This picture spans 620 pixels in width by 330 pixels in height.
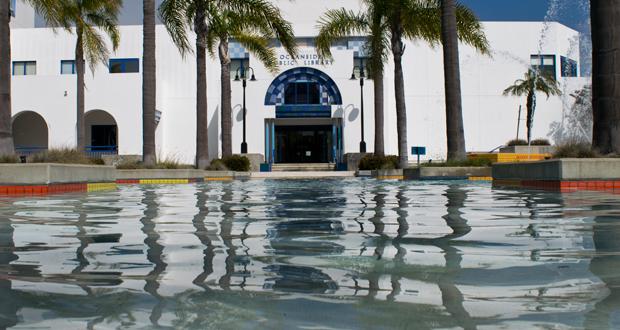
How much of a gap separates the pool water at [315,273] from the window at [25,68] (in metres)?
44.0

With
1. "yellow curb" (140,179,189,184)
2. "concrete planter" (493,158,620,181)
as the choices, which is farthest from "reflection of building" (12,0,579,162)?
"concrete planter" (493,158,620,181)

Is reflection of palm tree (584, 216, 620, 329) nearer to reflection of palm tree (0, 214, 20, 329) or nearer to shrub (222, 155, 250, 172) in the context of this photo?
reflection of palm tree (0, 214, 20, 329)

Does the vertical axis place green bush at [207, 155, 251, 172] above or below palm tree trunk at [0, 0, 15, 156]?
below

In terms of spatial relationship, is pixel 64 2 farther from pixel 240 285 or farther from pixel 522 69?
pixel 522 69

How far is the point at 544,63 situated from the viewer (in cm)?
4600

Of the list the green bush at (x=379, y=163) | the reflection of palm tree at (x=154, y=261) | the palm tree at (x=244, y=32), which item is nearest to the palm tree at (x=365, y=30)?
the palm tree at (x=244, y=32)

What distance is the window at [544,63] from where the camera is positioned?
45406 millimetres

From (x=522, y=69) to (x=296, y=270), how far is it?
149 ft

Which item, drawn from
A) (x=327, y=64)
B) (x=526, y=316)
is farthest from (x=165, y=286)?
(x=327, y=64)

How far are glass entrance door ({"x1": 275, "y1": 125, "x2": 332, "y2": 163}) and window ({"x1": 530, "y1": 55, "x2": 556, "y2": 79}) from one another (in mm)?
16474

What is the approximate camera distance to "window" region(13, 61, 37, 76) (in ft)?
148

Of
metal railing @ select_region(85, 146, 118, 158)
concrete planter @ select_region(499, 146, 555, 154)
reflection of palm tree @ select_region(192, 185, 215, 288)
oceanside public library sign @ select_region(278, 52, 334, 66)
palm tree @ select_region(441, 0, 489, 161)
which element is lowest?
reflection of palm tree @ select_region(192, 185, 215, 288)

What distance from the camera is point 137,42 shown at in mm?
44719

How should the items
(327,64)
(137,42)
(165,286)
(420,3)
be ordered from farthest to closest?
(137,42) < (327,64) < (420,3) < (165,286)
